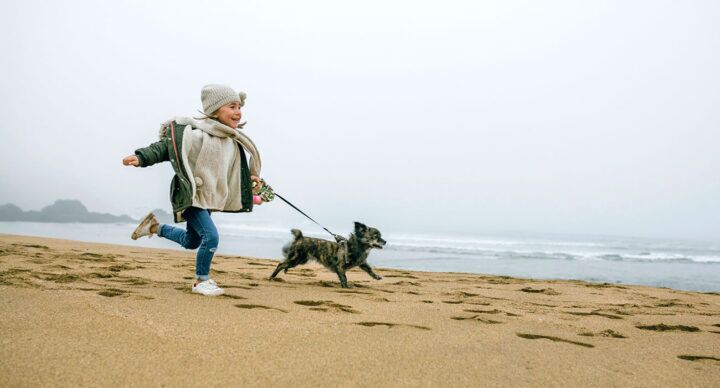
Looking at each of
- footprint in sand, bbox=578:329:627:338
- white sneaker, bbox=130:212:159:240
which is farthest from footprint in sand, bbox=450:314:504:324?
white sneaker, bbox=130:212:159:240

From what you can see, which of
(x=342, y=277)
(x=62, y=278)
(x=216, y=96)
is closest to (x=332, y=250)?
(x=342, y=277)

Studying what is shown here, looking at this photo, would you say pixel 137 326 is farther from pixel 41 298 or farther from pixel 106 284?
pixel 106 284

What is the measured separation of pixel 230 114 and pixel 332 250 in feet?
6.90

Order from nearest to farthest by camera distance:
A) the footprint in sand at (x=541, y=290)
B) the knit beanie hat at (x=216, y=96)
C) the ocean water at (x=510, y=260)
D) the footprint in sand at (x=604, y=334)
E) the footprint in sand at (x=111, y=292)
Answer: the footprint in sand at (x=604, y=334)
the footprint in sand at (x=111, y=292)
the knit beanie hat at (x=216, y=96)
the footprint in sand at (x=541, y=290)
the ocean water at (x=510, y=260)

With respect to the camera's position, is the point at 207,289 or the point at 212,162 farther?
the point at 212,162

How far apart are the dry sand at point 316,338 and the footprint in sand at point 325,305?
18mm

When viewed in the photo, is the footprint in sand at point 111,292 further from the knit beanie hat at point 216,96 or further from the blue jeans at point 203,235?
the knit beanie hat at point 216,96

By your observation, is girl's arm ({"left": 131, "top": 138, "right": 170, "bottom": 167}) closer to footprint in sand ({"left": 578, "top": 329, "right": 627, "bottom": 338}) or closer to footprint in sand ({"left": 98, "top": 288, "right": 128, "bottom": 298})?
footprint in sand ({"left": 98, "top": 288, "right": 128, "bottom": 298})

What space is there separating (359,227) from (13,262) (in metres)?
3.84

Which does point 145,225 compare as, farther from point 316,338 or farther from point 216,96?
point 316,338

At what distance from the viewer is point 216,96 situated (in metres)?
3.95

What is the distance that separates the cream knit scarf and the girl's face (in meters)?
0.08

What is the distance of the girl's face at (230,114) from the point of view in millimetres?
3998

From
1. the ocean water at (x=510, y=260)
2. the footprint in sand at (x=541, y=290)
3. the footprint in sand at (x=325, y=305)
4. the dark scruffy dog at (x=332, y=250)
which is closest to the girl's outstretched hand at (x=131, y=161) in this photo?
the footprint in sand at (x=325, y=305)
